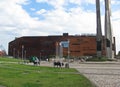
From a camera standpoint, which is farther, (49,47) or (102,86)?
(49,47)

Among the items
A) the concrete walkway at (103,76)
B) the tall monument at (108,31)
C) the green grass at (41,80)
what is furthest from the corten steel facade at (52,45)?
the green grass at (41,80)

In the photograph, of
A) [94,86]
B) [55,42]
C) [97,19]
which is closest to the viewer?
[94,86]

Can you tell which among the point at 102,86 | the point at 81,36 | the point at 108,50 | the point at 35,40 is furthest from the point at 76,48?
the point at 102,86

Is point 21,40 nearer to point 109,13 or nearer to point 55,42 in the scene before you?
point 55,42

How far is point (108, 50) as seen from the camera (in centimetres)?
10906

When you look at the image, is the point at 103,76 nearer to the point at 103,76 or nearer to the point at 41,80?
the point at 103,76

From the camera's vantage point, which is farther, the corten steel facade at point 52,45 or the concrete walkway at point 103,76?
the corten steel facade at point 52,45

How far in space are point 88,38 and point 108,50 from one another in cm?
8171

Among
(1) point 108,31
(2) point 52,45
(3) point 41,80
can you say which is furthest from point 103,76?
(2) point 52,45

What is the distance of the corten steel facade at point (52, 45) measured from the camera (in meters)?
190

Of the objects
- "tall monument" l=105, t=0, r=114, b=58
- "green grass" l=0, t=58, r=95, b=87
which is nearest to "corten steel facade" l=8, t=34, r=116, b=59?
"tall monument" l=105, t=0, r=114, b=58

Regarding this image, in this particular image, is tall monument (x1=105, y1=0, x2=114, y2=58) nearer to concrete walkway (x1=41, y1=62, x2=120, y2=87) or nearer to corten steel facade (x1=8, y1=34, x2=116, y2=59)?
concrete walkway (x1=41, y1=62, x2=120, y2=87)

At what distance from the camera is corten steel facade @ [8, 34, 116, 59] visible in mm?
189875

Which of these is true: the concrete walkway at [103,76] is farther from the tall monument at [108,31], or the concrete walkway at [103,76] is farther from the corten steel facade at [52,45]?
the corten steel facade at [52,45]
